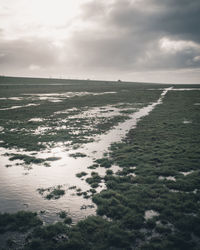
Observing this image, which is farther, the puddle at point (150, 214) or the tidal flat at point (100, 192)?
the puddle at point (150, 214)

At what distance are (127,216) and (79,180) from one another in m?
4.74

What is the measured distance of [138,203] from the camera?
9789 millimetres

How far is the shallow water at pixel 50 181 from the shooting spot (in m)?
9.76

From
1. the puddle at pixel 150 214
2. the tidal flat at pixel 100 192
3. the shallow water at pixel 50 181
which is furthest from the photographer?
the shallow water at pixel 50 181

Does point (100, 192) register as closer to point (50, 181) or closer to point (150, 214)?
point (150, 214)

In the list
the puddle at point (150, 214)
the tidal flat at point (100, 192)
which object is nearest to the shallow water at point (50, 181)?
the tidal flat at point (100, 192)

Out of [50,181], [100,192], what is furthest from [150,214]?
[50,181]

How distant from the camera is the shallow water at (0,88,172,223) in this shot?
32.0 feet

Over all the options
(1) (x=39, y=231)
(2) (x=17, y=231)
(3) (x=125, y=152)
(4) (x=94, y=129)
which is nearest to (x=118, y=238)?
(1) (x=39, y=231)

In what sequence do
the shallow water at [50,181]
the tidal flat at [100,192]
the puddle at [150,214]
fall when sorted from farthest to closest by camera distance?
the shallow water at [50,181]
the puddle at [150,214]
the tidal flat at [100,192]

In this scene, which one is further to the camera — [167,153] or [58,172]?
[167,153]

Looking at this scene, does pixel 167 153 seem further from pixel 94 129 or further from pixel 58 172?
pixel 94 129

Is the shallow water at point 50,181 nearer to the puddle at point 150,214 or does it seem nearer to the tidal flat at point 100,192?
the tidal flat at point 100,192

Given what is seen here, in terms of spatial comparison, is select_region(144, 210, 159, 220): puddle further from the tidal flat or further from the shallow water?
the shallow water
